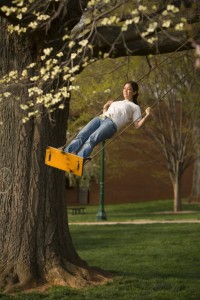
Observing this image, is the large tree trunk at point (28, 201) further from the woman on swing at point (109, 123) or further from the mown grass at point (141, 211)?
the mown grass at point (141, 211)

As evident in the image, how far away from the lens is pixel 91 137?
1058 centimetres

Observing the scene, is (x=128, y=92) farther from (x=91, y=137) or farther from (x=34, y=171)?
(x=34, y=171)

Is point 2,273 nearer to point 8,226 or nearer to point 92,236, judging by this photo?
point 8,226

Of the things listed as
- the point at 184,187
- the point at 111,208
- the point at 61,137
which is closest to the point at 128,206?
the point at 111,208

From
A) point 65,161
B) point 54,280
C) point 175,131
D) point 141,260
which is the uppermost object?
point 175,131

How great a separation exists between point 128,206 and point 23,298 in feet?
96.7

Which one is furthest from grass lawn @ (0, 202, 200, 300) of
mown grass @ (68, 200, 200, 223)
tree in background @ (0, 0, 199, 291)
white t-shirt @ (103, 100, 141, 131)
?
mown grass @ (68, 200, 200, 223)

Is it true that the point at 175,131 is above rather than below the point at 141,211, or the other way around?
above

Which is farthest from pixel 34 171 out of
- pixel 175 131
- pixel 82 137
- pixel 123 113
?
pixel 175 131

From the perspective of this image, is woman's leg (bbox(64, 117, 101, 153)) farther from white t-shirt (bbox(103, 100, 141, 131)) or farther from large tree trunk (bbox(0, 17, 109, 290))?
large tree trunk (bbox(0, 17, 109, 290))

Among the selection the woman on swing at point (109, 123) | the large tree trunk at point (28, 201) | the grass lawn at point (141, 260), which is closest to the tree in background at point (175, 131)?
the grass lawn at point (141, 260)

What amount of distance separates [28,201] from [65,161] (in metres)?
2.66

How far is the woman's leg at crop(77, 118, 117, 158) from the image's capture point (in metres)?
10.4

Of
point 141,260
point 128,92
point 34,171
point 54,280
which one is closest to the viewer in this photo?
point 128,92
